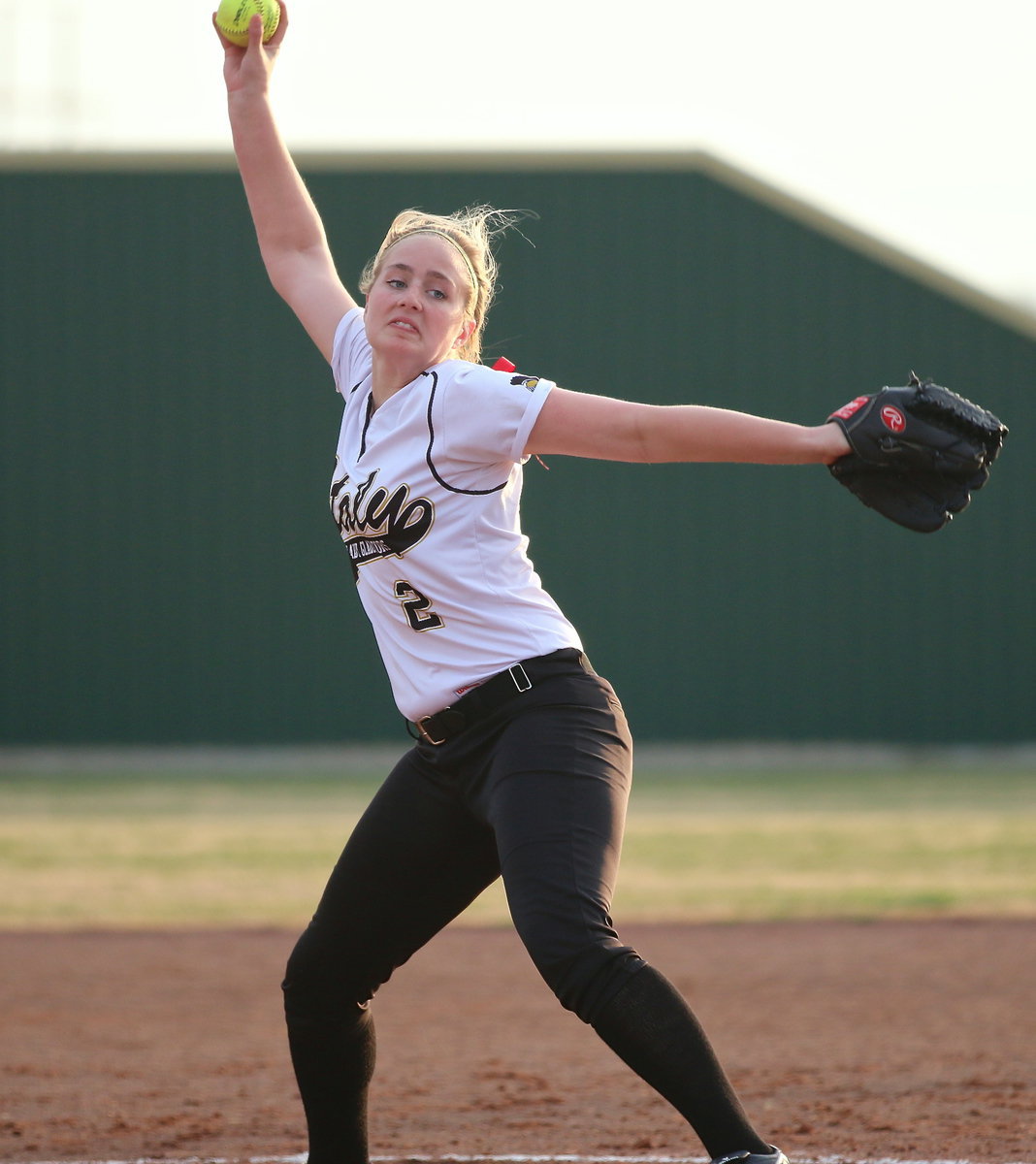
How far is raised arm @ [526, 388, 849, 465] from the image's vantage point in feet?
8.00

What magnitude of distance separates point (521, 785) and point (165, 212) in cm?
1316

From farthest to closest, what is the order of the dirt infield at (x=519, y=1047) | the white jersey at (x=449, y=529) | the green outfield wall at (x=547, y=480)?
the green outfield wall at (x=547, y=480) < the dirt infield at (x=519, y=1047) < the white jersey at (x=449, y=529)

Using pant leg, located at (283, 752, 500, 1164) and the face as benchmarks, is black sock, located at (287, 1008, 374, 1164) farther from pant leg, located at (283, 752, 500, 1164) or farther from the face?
the face

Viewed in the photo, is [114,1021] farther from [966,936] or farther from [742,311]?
[742,311]

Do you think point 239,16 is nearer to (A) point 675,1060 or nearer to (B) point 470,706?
(B) point 470,706

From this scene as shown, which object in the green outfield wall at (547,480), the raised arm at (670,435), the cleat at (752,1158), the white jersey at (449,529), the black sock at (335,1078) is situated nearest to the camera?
the cleat at (752,1158)

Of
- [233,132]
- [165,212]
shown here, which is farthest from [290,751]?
[233,132]

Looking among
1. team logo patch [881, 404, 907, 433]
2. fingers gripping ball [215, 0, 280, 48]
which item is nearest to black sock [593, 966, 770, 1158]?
team logo patch [881, 404, 907, 433]

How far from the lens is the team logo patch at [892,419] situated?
8.11ft

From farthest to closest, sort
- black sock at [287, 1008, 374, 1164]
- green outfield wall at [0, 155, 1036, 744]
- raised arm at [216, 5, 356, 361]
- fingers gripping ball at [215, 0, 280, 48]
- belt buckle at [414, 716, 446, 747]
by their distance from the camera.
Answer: green outfield wall at [0, 155, 1036, 744] → fingers gripping ball at [215, 0, 280, 48] → raised arm at [216, 5, 356, 361] → black sock at [287, 1008, 374, 1164] → belt buckle at [414, 716, 446, 747]

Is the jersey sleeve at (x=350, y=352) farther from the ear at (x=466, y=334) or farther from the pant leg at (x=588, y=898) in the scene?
the pant leg at (x=588, y=898)

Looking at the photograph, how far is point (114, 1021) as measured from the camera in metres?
4.90

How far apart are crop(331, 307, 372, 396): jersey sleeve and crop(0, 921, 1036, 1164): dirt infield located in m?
1.72

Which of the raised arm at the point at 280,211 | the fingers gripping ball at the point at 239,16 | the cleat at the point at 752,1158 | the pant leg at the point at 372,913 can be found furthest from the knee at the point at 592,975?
the fingers gripping ball at the point at 239,16
